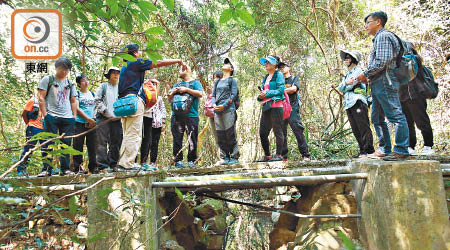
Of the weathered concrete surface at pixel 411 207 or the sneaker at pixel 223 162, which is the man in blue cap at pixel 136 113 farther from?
the weathered concrete surface at pixel 411 207

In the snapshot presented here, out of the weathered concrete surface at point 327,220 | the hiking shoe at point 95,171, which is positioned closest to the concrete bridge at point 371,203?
the weathered concrete surface at point 327,220

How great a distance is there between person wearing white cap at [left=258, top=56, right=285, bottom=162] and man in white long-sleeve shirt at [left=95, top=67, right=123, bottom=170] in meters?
2.17

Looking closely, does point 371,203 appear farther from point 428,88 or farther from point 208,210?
point 208,210

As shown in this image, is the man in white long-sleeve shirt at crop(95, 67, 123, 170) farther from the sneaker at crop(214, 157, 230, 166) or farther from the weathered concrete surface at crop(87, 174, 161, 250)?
the sneaker at crop(214, 157, 230, 166)

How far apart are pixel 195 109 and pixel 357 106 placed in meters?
2.45

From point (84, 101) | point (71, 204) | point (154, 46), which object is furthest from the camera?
point (84, 101)

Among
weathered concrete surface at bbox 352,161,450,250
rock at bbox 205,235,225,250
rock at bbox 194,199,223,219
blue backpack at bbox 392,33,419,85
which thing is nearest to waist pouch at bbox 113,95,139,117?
rock at bbox 194,199,223,219

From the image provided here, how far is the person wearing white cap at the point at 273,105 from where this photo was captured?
481 cm

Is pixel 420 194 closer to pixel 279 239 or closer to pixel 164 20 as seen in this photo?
pixel 279 239

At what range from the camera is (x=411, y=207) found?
256 centimetres

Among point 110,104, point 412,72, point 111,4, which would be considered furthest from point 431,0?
point 111,4

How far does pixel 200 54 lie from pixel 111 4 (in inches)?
322

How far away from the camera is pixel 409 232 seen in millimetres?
2533

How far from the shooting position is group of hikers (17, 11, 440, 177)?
136 inches
